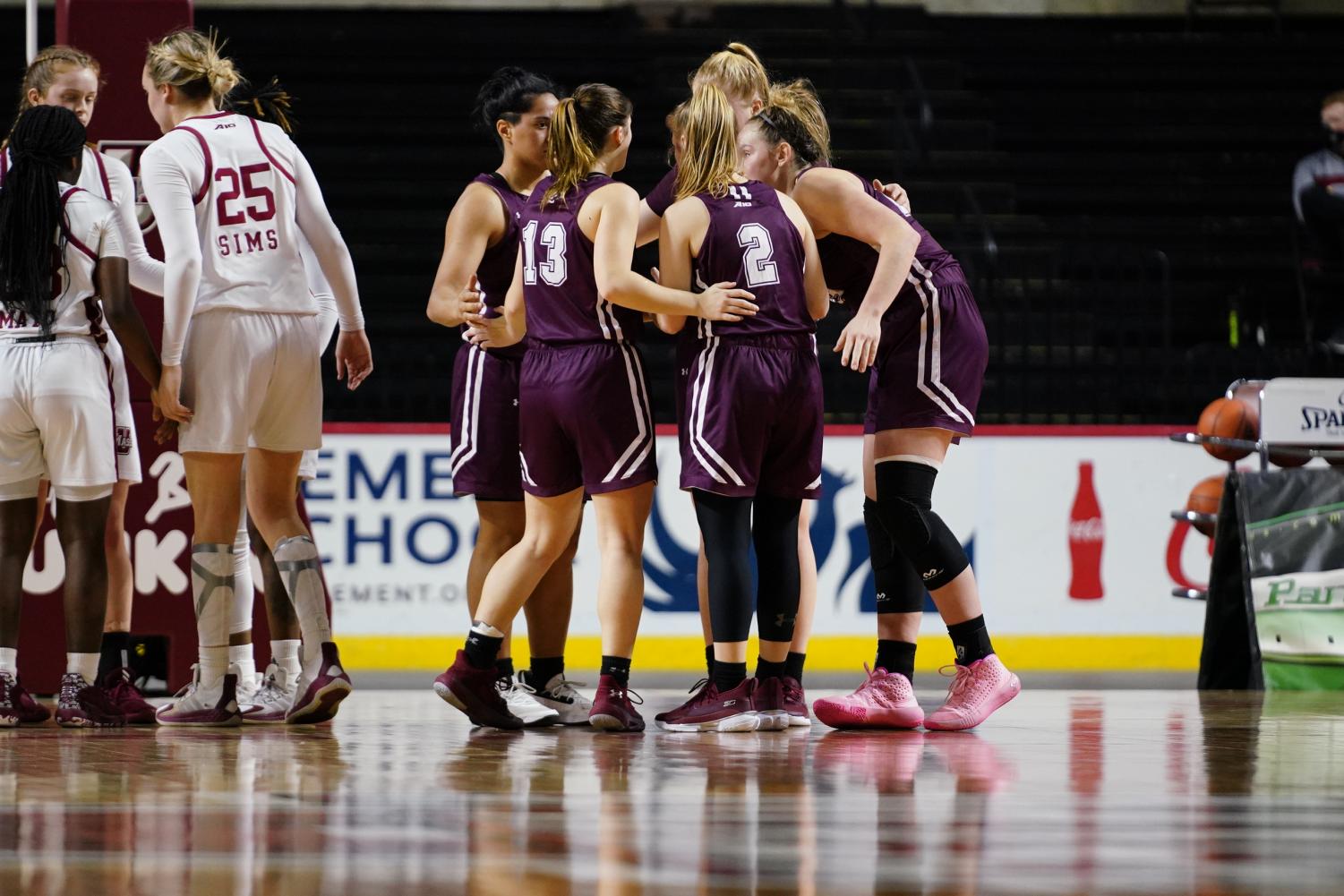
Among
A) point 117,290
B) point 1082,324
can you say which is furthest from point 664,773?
point 1082,324

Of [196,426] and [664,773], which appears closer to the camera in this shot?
[664,773]

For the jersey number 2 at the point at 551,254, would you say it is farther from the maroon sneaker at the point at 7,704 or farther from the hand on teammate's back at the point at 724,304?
the maroon sneaker at the point at 7,704

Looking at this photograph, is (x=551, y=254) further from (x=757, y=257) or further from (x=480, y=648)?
(x=480, y=648)

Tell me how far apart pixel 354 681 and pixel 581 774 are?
3982 mm

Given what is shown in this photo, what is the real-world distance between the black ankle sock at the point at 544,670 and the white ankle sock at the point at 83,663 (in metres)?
1.24

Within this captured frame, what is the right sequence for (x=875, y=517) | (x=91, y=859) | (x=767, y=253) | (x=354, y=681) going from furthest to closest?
(x=354, y=681), (x=875, y=517), (x=767, y=253), (x=91, y=859)

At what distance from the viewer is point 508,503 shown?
5355mm

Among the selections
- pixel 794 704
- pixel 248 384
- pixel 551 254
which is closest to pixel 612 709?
pixel 794 704

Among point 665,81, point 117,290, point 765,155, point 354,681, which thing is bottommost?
point 354,681

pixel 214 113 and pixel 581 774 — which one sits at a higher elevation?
pixel 214 113

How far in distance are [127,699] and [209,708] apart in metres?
0.37

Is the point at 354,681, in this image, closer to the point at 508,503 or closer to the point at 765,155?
the point at 508,503

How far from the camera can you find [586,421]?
16.0 ft

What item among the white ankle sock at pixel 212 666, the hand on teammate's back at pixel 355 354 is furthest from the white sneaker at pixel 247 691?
the hand on teammate's back at pixel 355 354
